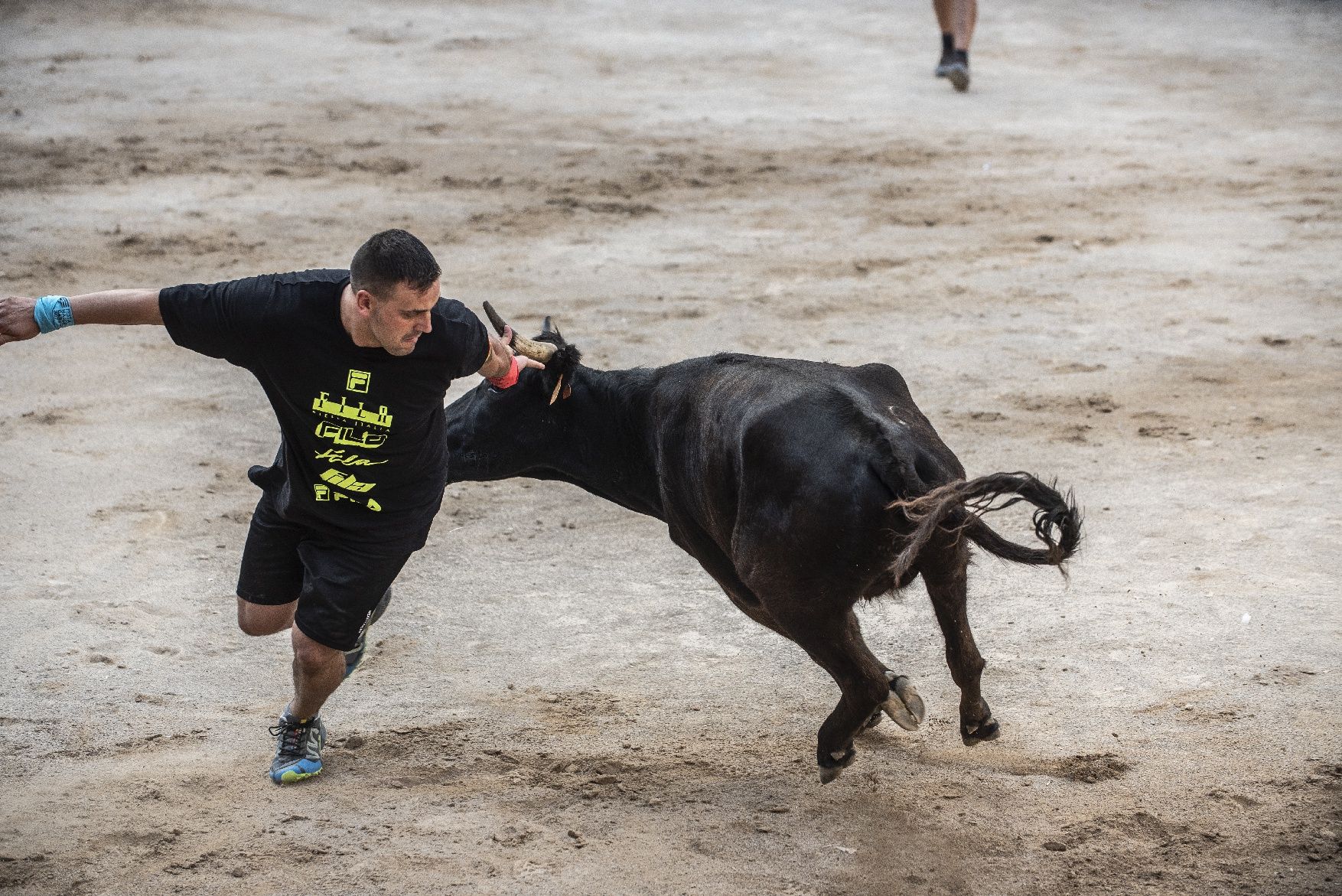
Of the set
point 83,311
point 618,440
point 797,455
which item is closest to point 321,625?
point 83,311

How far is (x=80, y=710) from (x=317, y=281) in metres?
1.91

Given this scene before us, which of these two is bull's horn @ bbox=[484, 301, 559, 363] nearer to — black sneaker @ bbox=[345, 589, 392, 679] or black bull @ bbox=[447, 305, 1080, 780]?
black bull @ bbox=[447, 305, 1080, 780]

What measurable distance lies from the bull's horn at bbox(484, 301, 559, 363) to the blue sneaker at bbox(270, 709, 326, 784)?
1403 mm

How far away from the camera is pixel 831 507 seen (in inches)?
163

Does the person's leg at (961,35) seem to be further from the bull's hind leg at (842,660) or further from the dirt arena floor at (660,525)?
the bull's hind leg at (842,660)

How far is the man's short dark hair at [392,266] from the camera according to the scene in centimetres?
384

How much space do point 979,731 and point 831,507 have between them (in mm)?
994

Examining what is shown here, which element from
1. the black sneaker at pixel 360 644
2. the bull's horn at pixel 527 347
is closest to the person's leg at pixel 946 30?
the bull's horn at pixel 527 347

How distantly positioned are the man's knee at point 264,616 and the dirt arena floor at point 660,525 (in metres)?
0.43

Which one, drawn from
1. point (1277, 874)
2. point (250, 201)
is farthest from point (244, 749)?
point (250, 201)

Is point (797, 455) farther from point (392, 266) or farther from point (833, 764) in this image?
point (392, 266)

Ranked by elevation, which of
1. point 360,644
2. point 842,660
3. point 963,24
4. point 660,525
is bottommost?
point 660,525

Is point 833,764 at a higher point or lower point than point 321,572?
lower

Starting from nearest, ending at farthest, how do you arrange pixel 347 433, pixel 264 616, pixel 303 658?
pixel 347 433
pixel 303 658
pixel 264 616
